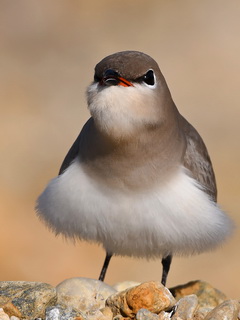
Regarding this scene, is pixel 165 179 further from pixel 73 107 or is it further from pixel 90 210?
pixel 73 107

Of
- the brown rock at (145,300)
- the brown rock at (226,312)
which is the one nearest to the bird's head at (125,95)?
the brown rock at (145,300)

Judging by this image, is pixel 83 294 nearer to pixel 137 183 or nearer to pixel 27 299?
pixel 27 299

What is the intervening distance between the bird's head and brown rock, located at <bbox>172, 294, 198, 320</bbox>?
1203 millimetres

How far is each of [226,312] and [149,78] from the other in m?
1.68

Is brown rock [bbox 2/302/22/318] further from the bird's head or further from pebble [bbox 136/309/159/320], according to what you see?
the bird's head

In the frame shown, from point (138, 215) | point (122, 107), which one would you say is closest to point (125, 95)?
point (122, 107)

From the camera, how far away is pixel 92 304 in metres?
4.87

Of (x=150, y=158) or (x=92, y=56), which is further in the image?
(x=92, y=56)

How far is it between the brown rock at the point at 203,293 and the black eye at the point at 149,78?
5.00 feet

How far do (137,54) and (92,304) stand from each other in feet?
5.25

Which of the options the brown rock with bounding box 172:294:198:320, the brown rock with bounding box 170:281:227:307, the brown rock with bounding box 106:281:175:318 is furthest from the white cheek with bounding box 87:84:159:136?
the brown rock with bounding box 170:281:227:307

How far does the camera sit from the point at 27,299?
4336 millimetres

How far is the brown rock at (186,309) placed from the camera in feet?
14.9

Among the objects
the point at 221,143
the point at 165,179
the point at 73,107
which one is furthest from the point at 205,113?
the point at 165,179
